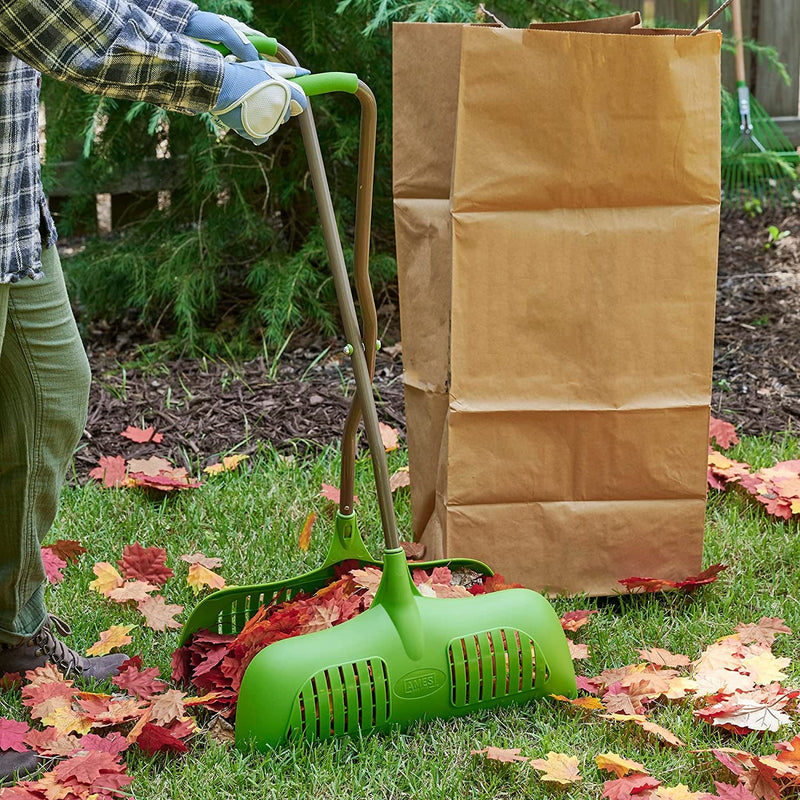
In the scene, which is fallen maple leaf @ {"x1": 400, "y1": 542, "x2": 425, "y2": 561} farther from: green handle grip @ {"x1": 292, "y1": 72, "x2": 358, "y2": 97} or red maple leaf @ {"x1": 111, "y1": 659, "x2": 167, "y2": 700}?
green handle grip @ {"x1": 292, "y1": 72, "x2": 358, "y2": 97}

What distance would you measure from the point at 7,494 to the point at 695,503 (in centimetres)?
123

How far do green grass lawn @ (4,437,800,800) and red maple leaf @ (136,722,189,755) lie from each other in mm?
22

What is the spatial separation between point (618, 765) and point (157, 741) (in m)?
0.67

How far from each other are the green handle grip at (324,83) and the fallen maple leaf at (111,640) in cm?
101

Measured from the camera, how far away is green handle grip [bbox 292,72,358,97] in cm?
141

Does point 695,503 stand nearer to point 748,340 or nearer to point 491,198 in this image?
point 491,198

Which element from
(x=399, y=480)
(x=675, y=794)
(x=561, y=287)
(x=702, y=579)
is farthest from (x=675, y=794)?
(x=399, y=480)

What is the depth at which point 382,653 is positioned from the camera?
155 centimetres

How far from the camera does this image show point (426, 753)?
1.55 metres

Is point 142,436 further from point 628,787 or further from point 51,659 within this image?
point 628,787

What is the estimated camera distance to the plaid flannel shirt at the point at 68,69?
123 centimetres

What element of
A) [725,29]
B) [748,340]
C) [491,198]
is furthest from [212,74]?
[725,29]

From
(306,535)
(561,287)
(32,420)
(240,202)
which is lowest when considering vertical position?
(306,535)

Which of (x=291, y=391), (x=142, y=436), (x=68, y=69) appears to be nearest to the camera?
(x=68, y=69)
